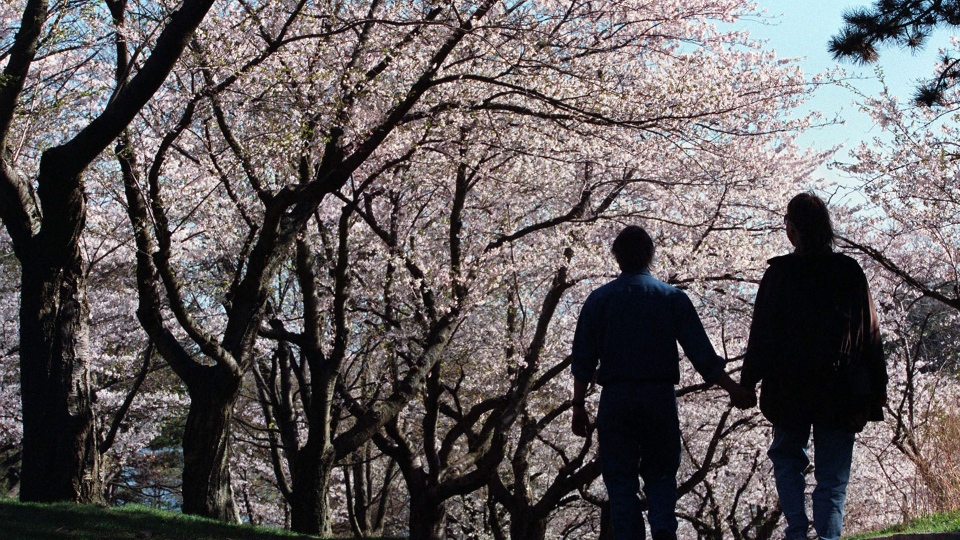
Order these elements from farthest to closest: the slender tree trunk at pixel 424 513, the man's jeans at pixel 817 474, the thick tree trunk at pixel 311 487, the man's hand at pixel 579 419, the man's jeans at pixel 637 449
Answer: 1. the slender tree trunk at pixel 424 513
2. the thick tree trunk at pixel 311 487
3. the man's hand at pixel 579 419
4. the man's jeans at pixel 637 449
5. the man's jeans at pixel 817 474

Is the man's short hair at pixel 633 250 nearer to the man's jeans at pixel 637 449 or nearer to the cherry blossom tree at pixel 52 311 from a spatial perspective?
the man's jeans at pixel 637 449

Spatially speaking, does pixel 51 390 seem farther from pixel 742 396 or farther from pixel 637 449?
pixel 742 396

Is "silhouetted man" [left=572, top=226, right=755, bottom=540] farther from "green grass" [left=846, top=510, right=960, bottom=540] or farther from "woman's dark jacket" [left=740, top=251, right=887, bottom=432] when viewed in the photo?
"green grass" [left=846, top=510, right=960, bottom=540]

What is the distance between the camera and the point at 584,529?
28672mm

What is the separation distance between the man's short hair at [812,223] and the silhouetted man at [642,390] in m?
0.64

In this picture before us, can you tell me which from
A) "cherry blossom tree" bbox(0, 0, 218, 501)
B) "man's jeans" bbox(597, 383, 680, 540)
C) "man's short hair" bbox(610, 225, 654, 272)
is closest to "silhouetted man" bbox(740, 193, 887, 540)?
"man's jeans" bbox(597, 383, 680, 540)

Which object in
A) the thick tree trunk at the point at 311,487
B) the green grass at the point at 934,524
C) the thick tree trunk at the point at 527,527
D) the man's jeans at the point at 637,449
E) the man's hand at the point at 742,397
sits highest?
the thick tree trunk at the point at 311,487

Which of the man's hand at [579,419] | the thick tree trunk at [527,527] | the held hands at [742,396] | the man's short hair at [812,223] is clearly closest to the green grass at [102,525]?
the man's hand at [579,419]

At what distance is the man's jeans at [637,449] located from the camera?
4.20 meters

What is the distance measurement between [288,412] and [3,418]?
791 centimetres

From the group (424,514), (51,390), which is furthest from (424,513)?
(51,390)

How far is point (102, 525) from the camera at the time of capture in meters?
7.04

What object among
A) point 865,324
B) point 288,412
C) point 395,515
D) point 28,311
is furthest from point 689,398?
point 395,515

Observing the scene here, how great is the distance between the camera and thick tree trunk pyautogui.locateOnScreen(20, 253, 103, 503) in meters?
8.21
